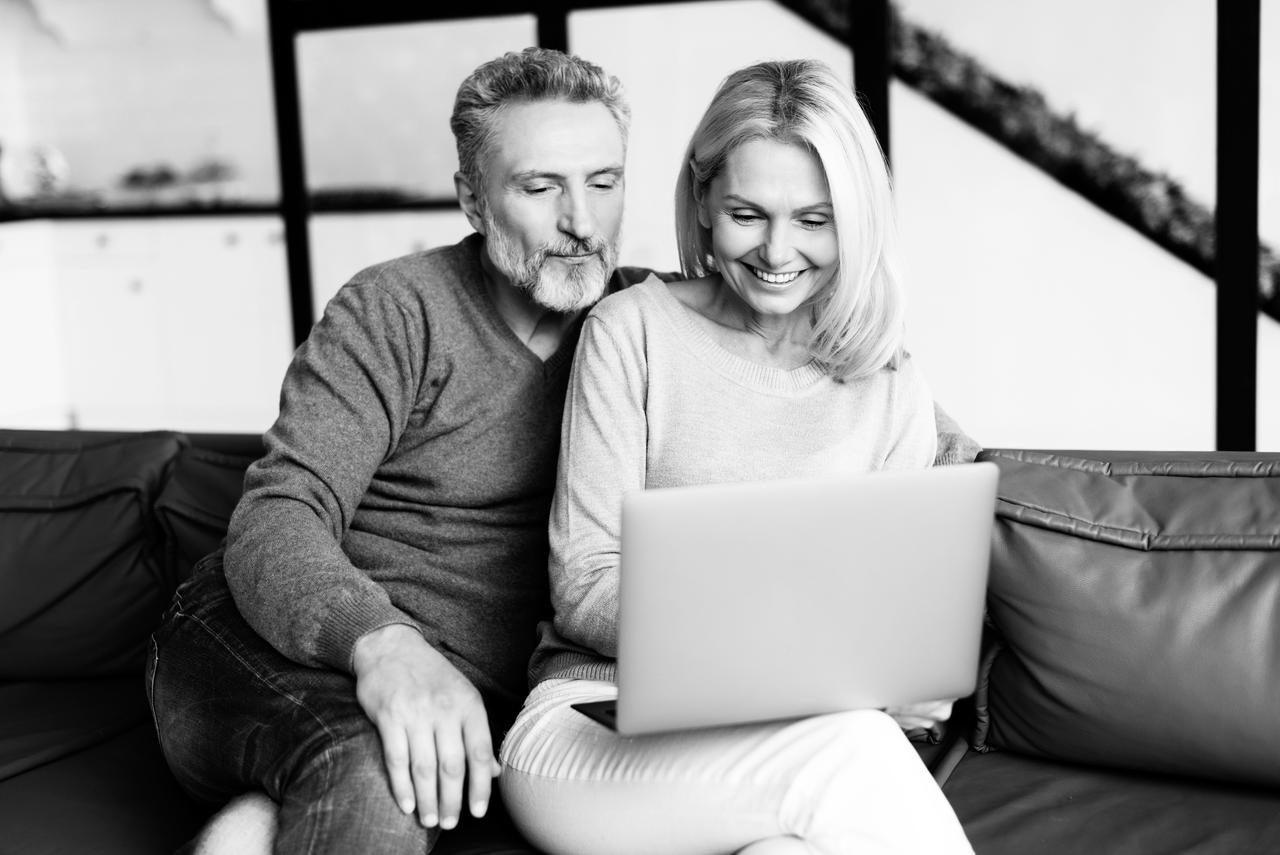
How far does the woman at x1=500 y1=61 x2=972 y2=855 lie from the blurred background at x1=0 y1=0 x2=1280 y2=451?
2.57 metres

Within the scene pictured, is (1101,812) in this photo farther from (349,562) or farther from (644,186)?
(644,186)

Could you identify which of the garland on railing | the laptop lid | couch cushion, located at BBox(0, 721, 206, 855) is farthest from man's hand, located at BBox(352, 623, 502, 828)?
the garland on railing

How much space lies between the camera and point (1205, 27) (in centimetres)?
405

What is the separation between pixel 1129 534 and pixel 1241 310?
2.74 m

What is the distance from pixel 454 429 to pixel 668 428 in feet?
1.01

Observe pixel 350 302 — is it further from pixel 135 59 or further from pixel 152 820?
pixel 135 59

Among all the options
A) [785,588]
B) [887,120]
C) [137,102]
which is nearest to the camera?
[785,588]

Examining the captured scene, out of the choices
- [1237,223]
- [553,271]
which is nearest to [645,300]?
[553,271]

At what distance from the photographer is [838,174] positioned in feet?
5.29

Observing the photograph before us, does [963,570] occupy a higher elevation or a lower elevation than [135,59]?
lower

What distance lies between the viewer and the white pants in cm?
124

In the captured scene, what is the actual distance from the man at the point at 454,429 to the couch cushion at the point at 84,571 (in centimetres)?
33

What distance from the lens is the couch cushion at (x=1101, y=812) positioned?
1.47 m

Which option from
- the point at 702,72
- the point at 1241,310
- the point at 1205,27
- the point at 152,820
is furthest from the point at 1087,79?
the point at 152,820
